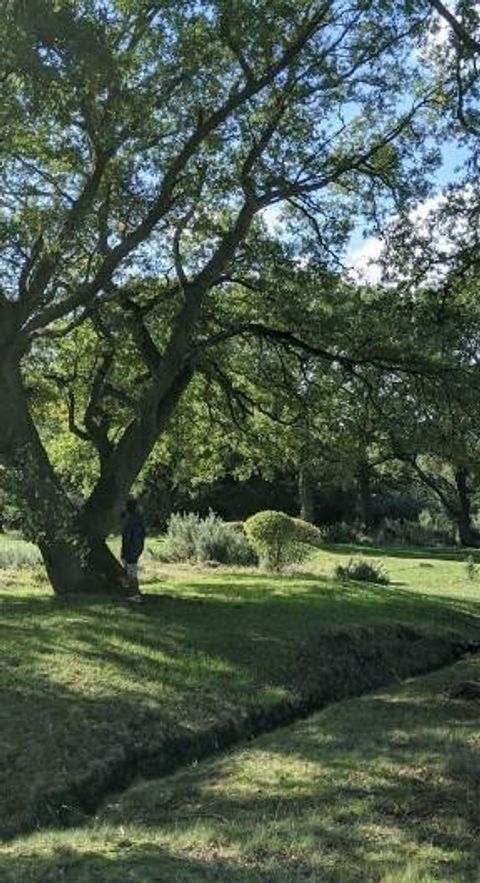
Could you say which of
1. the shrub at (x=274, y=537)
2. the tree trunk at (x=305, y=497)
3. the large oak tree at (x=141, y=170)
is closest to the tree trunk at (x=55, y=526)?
the large oak tree at (x=141, y=170)

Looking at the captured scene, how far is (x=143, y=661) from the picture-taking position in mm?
11234

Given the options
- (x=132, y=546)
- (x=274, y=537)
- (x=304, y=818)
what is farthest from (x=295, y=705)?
(x=274, y=537)

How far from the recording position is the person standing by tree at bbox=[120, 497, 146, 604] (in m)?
15.7

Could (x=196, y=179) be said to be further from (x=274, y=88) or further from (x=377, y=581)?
(x=377, y=581)

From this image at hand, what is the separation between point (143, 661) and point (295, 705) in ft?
6.07

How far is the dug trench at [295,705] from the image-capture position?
7820 mm

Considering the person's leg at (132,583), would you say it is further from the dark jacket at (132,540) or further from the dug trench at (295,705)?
the dug trench at (295,705)

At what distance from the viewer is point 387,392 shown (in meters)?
16.6

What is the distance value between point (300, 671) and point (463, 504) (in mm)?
36518

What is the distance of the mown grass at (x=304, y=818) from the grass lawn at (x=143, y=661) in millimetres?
386

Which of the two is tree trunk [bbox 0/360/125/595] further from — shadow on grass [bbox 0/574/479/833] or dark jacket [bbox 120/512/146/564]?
shadow on grass [bbox 0/574/479/833]

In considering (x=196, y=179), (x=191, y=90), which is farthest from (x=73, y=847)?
(x=196, y=179)

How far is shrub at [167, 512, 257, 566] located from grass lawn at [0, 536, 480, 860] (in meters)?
4.85

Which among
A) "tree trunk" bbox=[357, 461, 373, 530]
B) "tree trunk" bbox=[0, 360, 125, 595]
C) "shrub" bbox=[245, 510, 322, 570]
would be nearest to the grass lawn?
"tree trunk" bbox=[0, 360, 125, 595]
